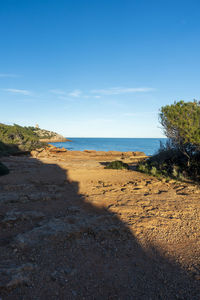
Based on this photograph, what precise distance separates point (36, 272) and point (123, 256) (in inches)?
61.7

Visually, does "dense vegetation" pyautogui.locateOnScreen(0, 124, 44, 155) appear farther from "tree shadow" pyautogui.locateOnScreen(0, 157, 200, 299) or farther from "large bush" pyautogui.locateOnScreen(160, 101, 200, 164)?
"tree shadow" pyautogui.locateOnScreen(0, 157, 200, 299)

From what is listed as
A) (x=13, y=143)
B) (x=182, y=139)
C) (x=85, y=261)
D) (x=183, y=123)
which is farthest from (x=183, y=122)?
(x=13, y=143)

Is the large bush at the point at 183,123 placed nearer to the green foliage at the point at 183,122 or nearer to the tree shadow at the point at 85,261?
the green foliage at the point at 183,122

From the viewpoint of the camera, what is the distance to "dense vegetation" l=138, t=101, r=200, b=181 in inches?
365

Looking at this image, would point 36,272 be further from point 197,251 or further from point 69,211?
point 197,251

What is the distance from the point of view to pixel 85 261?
3322 millimetres

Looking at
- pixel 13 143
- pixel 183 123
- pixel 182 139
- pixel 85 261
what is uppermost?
pixel 183 123

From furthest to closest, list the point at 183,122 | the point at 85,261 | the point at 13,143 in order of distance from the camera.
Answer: the point at 13,143
the point at 183,122
the point at 85,261

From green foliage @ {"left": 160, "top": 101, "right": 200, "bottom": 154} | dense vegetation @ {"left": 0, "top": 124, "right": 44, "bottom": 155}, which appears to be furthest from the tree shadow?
dense vegetation @ {"left": 0, "top": 124, "right": 44, "bottom": 155}

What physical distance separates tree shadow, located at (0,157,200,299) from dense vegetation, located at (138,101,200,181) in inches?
251

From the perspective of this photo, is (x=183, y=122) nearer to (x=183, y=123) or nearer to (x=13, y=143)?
(x=183, y=123)

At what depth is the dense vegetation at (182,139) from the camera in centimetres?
927

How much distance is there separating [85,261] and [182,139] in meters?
8.92

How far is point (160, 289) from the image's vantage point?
2752mm
